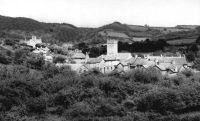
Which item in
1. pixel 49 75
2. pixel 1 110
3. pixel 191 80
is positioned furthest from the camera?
pixel 49 75

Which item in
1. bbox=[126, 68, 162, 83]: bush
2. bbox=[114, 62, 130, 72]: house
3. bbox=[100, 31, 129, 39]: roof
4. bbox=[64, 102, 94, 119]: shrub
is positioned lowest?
bbox=[64, 102, 94, 119]: shrub

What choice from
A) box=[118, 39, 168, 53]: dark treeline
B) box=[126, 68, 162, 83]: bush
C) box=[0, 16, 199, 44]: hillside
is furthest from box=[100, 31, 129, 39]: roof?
box=[126, 68, 162, 83]: bush

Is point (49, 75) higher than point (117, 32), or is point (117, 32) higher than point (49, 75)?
point (117, 32)

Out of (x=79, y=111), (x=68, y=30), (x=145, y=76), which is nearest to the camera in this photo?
(x=79, y=111)

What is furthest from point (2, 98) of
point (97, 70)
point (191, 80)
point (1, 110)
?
point (191, 80)

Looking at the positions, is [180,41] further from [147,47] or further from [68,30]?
[68,30]

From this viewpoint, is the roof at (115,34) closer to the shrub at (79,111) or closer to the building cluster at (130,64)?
the building cluster at (130,64)

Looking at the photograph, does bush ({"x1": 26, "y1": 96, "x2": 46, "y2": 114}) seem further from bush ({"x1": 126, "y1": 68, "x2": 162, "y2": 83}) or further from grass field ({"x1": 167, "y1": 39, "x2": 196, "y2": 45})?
grass field ({"x1": 167, "y1": 39, "x2": 196, "y2": 45})

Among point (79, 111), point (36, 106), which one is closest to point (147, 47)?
point (79, 111)

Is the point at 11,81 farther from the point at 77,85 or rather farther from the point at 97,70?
the point at 97,70
